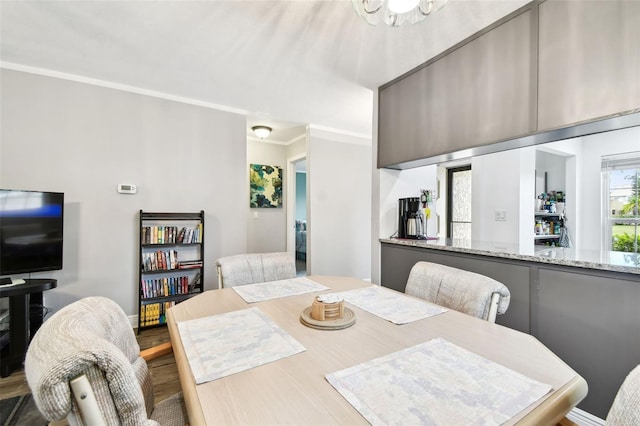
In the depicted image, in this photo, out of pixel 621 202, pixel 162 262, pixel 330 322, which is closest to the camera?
pixel 330 322

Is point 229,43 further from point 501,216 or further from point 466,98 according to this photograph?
point 501,216

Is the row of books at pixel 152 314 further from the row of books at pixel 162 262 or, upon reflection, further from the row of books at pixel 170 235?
the row of books at pixel 170 235

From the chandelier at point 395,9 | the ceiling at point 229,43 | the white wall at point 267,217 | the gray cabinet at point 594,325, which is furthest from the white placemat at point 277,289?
the white wall at point 267,217

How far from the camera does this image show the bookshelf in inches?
112

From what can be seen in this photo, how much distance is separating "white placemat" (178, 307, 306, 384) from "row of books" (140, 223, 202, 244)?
2115mm

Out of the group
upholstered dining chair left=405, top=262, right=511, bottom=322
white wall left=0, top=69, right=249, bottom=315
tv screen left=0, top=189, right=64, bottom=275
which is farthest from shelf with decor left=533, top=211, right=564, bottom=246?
tv screen left=0, top=189, right=64, bottom=275

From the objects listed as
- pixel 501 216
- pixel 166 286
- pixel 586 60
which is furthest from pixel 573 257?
pixel 166 286

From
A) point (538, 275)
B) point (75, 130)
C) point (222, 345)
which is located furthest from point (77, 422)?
point (75, 130)

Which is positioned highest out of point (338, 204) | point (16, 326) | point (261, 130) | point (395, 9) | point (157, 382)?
point (261, 130)

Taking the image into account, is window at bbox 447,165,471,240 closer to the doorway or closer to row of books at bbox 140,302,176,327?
the doorway

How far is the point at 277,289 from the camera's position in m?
1.54

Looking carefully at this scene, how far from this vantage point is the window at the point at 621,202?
3.71 m

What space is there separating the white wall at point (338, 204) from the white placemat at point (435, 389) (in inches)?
124

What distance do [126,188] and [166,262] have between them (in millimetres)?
843
